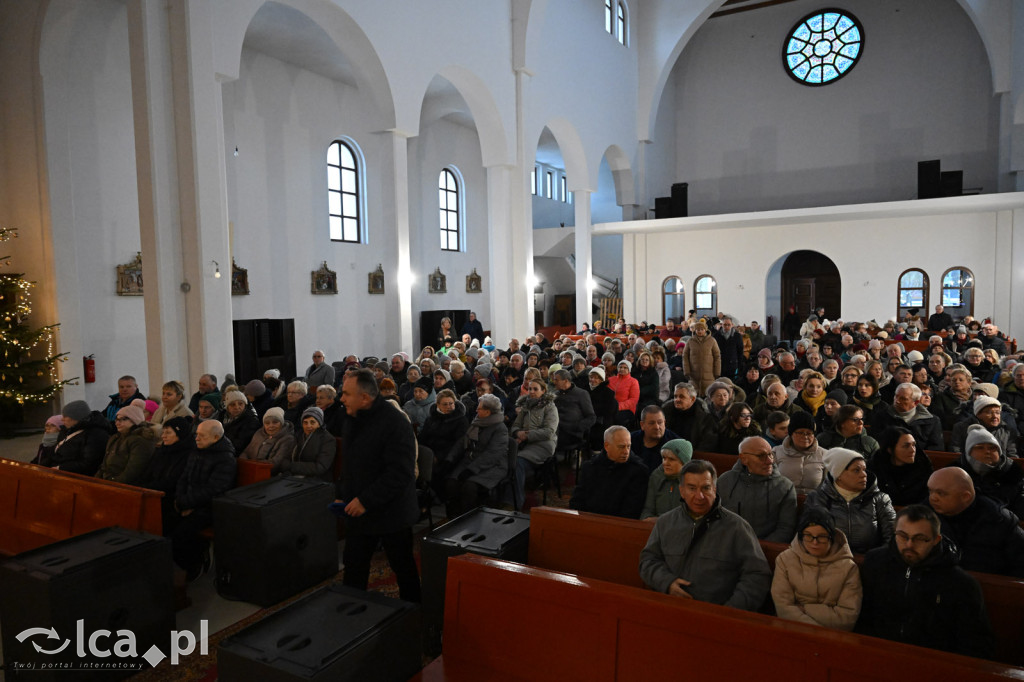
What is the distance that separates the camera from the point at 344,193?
15.7 metres

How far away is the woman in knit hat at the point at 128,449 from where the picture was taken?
5121 mm

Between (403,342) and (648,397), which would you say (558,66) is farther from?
(648,397)

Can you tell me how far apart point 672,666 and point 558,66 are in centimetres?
1618

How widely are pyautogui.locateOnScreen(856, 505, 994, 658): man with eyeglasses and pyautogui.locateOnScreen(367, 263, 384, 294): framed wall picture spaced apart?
47.6ft

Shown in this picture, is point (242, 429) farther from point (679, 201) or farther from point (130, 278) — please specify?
point (679, 201)

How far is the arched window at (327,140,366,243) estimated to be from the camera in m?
15.4

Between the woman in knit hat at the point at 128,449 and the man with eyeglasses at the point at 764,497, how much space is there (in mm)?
4299

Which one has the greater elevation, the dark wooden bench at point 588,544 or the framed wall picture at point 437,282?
the framed wall picture at point 437,282

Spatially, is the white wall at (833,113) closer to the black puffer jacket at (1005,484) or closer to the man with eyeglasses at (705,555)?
the black puffer jacket at (1005,484)

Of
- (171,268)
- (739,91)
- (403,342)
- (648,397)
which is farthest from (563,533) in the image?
(739,91)

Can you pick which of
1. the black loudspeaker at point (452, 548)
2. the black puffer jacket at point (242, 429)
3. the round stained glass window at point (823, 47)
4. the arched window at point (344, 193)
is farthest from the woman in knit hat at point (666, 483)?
the round stained glass window at point (823, 47)

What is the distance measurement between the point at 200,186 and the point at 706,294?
16.6 metres

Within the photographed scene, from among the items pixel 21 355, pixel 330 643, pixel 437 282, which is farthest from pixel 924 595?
pixel 437 282

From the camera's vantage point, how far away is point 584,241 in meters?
19.1
